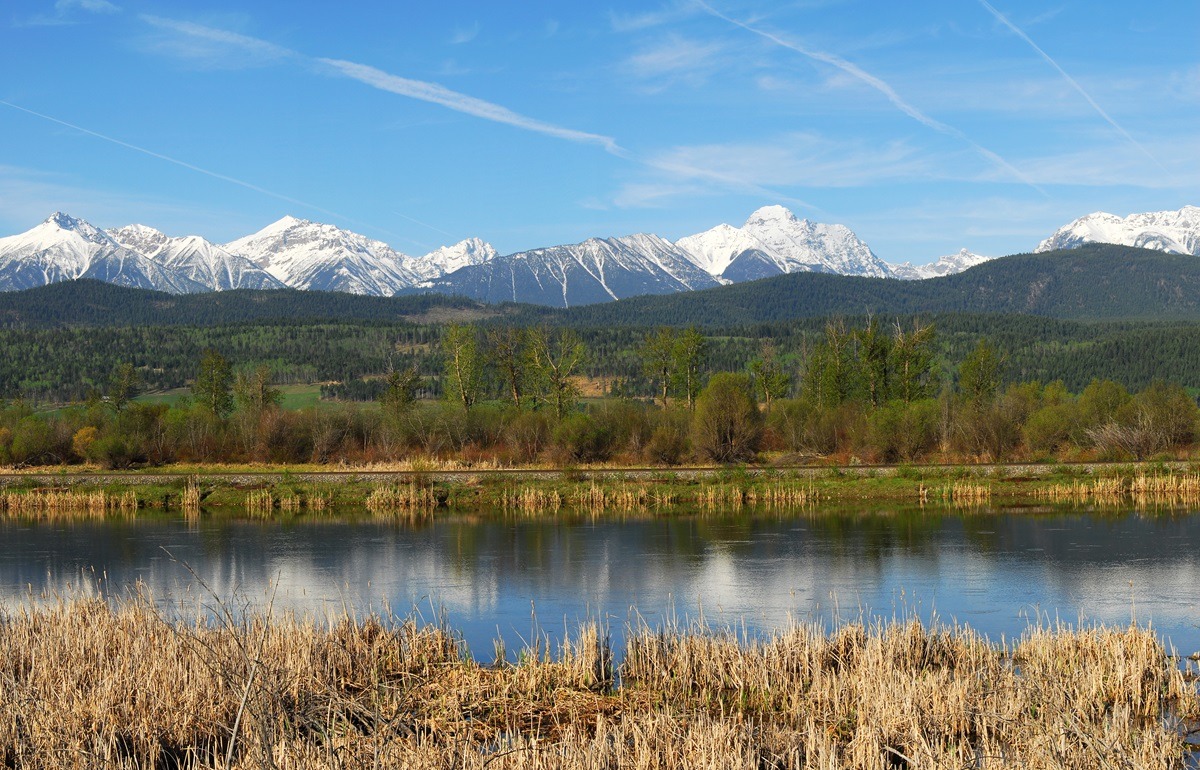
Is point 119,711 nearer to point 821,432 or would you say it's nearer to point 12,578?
point 12,578

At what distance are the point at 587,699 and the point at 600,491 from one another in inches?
1495

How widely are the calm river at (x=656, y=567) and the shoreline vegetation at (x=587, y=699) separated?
223cm

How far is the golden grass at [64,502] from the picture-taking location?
176 ft

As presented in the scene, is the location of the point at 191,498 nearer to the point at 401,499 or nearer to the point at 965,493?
the point at 401,499

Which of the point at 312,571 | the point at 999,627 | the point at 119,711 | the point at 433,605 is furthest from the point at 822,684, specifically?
the point at 312,571

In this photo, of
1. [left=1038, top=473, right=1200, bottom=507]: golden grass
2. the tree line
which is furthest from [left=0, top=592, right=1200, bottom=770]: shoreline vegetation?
the tree line

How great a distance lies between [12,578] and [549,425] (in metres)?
42.6

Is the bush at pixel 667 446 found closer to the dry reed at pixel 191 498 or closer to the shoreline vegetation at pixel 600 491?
the shoreline vegetation at pixel 600 491

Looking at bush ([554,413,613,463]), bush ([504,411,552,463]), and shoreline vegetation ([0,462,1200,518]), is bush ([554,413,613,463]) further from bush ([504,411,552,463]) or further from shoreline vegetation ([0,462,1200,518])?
shoreline vegetation ([0,462,1200,518])

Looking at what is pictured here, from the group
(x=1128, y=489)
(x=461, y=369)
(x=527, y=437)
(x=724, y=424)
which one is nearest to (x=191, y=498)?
(x=527, y=437)

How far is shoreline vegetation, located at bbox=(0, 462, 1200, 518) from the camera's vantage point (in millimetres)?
52219

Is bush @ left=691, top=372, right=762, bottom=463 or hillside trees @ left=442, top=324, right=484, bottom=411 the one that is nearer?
bush @ left=691, top=372, right=762, bottom=463

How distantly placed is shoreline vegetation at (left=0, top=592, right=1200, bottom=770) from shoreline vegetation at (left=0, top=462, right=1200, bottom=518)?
32071 mm

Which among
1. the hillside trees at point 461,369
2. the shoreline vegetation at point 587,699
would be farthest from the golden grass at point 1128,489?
the hillside trees at point 461,369
